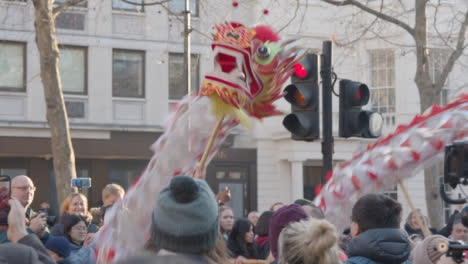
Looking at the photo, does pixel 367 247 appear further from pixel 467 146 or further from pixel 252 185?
pixel 252 185

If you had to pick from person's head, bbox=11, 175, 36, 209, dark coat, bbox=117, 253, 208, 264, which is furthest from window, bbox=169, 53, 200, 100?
dark coat, bbox=117, 253, 208, 264

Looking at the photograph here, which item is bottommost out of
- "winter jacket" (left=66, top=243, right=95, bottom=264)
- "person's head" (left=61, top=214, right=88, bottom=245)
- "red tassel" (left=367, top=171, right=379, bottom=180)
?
"winter jacket" (left=66, top=243, right=95, bottom=264)

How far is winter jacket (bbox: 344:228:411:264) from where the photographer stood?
3949mm

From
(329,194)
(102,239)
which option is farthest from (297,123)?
(102,239)

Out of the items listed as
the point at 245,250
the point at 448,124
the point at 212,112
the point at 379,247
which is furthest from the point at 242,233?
the point at 379,247

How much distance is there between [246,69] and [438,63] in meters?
15.3

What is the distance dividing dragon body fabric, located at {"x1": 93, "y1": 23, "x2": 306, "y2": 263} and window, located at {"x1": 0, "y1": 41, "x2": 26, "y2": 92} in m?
18.1

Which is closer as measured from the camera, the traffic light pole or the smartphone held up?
the smartphone held up

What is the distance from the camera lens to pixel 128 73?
76.3 feet

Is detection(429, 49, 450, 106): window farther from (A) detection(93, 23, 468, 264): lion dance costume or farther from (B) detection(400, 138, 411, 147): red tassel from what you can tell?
(A) detection(93, 23, 468, 264): lion dance costume

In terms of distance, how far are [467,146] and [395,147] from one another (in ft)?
6.18

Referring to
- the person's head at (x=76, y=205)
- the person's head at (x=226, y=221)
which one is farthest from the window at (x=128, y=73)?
the person's head at (x=76, y=205)

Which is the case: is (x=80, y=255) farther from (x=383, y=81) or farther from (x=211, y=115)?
(x=383, y=81)

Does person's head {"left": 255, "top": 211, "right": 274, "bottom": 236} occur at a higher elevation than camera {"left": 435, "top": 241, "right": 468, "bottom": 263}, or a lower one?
lower
